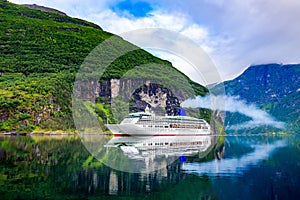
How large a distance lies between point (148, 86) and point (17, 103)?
306 feet

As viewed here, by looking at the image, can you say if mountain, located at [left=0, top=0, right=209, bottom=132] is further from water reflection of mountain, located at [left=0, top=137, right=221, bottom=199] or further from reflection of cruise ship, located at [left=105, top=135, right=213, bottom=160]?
water reflection of mountain, located at [left=0, top=137, right=221, bottom=199]

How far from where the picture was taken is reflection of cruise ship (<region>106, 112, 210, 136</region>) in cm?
10031

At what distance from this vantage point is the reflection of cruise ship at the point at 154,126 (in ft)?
329

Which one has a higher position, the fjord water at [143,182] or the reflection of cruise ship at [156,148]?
the reflection of cruise ship at [156,148]

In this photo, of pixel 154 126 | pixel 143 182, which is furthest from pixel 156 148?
pixel 154 126

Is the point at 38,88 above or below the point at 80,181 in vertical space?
above

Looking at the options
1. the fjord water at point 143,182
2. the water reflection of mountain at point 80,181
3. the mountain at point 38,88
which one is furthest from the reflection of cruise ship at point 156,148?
the mountain at point 38,88

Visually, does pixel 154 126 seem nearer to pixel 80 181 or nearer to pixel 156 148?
pixel 156 148

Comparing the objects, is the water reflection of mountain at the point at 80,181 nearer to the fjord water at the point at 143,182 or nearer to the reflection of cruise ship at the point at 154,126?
the fjord water at the point at 143,182

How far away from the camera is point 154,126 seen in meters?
108

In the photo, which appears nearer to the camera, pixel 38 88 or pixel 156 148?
pixel 156 148

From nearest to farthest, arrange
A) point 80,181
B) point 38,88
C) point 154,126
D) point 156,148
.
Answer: point 80,181, point 156,148, point 154,126, point 38,88

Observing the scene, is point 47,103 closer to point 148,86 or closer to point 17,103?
point 17,103

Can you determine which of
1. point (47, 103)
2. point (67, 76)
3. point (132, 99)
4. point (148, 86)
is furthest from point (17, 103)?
point (148, 86)
